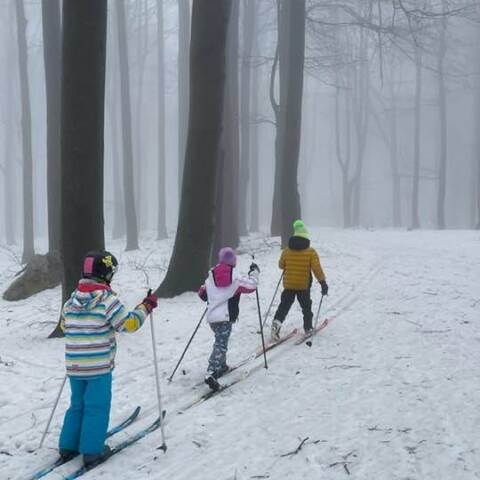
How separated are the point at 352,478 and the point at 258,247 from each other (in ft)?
46.7

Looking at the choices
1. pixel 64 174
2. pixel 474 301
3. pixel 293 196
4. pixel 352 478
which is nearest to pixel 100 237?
pixel 64 174

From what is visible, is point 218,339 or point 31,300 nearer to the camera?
point 218,339

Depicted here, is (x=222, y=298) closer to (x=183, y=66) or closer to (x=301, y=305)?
(x=301, y=305)

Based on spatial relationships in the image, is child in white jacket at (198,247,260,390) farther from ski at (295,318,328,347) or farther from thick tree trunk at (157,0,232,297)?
thick tree trunk at (157,0,232,297)

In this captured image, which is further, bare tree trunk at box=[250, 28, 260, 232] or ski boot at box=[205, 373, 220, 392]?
bare tree trunk at box=[250, 28, 260, 232]

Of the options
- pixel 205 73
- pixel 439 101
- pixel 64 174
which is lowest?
pixel 64 174

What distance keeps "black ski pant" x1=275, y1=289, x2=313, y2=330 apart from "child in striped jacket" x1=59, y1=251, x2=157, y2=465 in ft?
15.0

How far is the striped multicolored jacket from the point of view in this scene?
4.98 metres

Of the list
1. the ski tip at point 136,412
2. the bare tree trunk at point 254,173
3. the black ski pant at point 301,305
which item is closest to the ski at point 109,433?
the ski tip at point 136,412

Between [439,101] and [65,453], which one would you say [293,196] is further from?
[439,101]

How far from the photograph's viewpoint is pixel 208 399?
6.62m

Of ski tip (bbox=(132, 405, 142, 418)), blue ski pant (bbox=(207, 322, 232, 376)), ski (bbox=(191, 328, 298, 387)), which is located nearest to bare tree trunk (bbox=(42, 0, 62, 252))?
ski (bbox=(191, 328, 298, 387))

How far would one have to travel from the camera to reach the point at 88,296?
498 cm

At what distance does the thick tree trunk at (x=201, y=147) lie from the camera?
11.4 m
